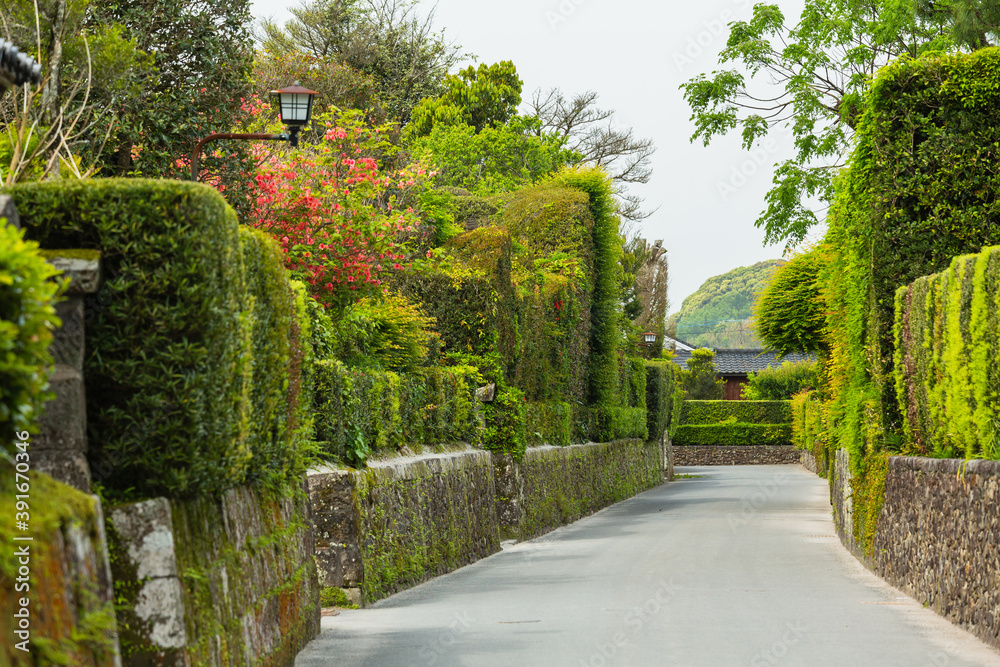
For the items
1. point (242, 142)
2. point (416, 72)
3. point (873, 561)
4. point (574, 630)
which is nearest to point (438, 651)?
point (574, 630)

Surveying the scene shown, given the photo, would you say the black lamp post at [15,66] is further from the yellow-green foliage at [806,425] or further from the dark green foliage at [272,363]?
the yellow-green foliage at [806,425]

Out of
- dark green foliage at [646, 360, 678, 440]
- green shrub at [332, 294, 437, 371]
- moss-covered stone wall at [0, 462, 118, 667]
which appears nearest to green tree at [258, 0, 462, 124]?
dark green foliage at [646, 360, 678, 440]

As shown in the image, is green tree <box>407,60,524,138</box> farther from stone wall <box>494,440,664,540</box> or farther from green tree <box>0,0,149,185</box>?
green tree <box>0,0,149,185</box>

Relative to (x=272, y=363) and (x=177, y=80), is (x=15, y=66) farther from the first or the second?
(x=177, y=80)

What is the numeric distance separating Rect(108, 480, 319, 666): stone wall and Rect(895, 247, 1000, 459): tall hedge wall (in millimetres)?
5574

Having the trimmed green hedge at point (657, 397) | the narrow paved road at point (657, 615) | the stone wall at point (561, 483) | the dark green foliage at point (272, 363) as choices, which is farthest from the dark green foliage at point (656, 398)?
the dark green foliage at point (272, 363)

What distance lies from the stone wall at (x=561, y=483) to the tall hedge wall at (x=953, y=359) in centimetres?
852

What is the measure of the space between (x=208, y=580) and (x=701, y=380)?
60.7 metres

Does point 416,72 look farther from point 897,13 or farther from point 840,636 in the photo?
point 840,636

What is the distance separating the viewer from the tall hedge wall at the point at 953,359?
8.39 metres

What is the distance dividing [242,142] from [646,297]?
38962 mm

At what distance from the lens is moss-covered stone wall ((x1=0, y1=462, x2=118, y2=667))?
128 inches

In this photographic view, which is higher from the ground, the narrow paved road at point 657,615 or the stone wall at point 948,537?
the stone wall at point 948,537

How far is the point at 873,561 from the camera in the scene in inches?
516
